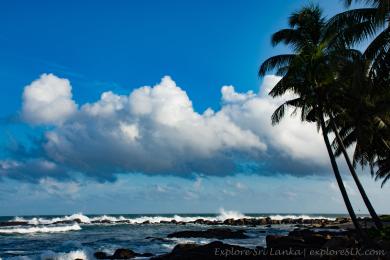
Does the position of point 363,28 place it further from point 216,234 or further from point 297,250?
point 216,234

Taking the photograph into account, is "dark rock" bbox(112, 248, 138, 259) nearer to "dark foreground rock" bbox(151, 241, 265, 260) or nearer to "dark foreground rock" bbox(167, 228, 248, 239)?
"dark foreground rock" bbox(151, 241, 265, 260)

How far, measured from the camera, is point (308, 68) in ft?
71.4

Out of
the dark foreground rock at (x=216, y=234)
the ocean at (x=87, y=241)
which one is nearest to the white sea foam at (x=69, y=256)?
the ocean at (x=87, y=241)

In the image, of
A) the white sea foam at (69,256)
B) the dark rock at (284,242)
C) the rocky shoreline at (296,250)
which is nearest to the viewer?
the rocky shoreline at (296,250)

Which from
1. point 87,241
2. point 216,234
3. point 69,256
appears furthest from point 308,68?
point 87,241

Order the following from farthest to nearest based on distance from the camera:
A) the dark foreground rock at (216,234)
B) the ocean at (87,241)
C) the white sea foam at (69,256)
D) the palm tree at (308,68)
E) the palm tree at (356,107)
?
the dark foreground rock at (216,234) → the ocean at (87,241) → the white sea foam at (69,256) → the palm tree at (308,68) → the palm tree at (356,107)

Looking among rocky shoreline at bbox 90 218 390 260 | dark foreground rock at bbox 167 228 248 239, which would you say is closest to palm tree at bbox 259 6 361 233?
rocky shoreline at bbox 90 218 390 260

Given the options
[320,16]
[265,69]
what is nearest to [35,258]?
[265,69]

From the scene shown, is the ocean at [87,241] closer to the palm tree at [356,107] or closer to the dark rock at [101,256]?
the dark rock at [101,256]

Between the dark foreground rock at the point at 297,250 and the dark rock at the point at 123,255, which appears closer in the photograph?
the dark foreground rock at the point at 297,250

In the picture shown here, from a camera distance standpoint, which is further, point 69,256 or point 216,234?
point 216,234

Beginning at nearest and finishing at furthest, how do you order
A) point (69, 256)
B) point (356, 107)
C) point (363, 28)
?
point (363, 28) → point (356, 107) → point (69, 256)

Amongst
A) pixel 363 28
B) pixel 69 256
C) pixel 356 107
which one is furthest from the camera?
pixel 69 256

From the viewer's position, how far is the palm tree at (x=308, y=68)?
2162 centimetres
